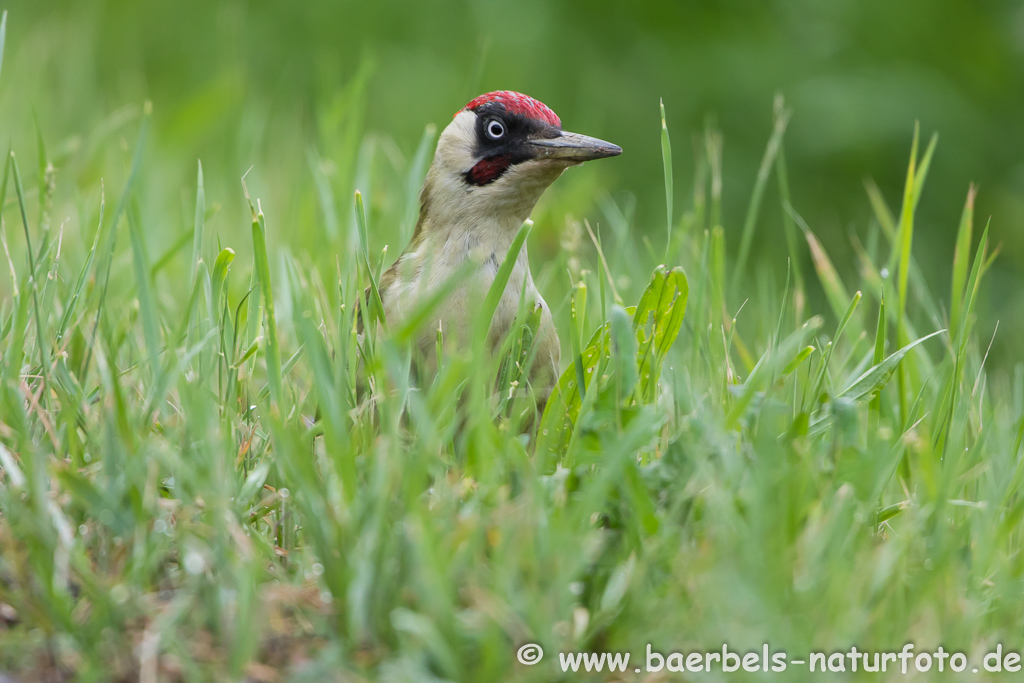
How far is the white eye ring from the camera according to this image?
3180 millimetres

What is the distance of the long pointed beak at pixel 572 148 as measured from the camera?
9.84 ft

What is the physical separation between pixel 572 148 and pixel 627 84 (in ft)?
14.2

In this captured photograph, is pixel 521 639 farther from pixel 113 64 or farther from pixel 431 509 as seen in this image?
pixel 113 64

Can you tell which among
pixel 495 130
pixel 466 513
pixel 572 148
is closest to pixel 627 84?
pixel 495 130

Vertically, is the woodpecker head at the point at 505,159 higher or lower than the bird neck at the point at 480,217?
higher

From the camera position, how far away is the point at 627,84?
7160mm

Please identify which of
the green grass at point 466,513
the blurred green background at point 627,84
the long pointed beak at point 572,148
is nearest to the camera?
the green grass at point 466,513

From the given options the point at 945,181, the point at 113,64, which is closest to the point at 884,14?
the point at 945,181

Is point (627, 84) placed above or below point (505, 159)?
below

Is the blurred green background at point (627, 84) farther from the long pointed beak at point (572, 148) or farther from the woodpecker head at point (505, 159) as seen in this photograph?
the long pointed beak at point (572, 148)

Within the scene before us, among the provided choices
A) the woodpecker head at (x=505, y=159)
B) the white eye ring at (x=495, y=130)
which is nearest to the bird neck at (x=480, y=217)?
the woodpecker head at (x=505, y=159)

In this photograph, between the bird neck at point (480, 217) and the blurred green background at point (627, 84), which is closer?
the bird neck at point (480, 217)

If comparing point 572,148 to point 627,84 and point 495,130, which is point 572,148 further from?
point 627,84

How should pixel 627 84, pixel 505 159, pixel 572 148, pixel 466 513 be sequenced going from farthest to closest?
pixel 627 84 → pixel 505 159 → pixel 572 148 → pixel 466 513
